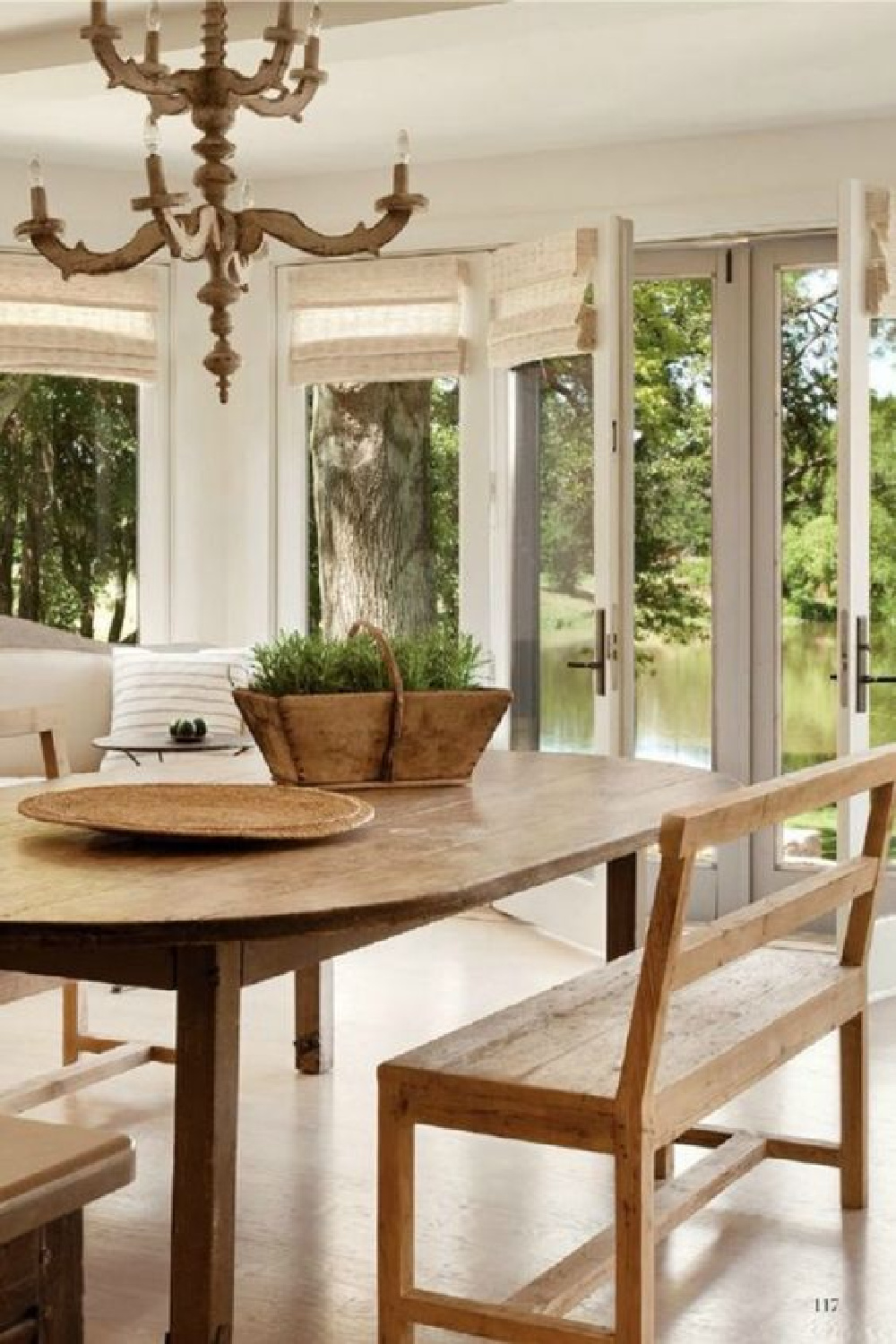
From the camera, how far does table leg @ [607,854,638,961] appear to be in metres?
3.60

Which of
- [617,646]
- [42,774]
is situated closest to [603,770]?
[617,646]

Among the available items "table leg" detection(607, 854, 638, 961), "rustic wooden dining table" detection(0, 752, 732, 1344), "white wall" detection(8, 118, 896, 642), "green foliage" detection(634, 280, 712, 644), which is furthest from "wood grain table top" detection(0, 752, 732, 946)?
"green foliage" detection(634, 280, 712, 644)

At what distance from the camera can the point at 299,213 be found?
6539 millimetres

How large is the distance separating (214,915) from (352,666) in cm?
104

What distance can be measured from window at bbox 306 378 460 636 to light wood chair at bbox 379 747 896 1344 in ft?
11.6

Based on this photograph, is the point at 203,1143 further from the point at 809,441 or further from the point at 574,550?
the point at 809,441

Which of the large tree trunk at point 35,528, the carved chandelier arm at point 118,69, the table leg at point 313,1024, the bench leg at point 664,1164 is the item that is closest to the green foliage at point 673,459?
the large tree trunk at point 35,528

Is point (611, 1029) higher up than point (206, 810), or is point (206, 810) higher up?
point (206, 810)

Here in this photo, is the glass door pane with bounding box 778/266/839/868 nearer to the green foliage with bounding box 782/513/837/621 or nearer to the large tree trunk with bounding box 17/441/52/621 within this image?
the green foliage with bounding box 782/513/837/621

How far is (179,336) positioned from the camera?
6.60 meters

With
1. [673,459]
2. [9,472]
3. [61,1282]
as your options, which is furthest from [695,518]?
[61,1282]

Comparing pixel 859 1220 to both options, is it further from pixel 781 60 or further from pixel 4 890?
pixel 781 60

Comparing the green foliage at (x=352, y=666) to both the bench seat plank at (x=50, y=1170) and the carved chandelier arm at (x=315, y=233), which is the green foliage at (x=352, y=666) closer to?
the carved chandelier arm at (x=315, y=233)

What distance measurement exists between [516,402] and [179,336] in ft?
4.24
